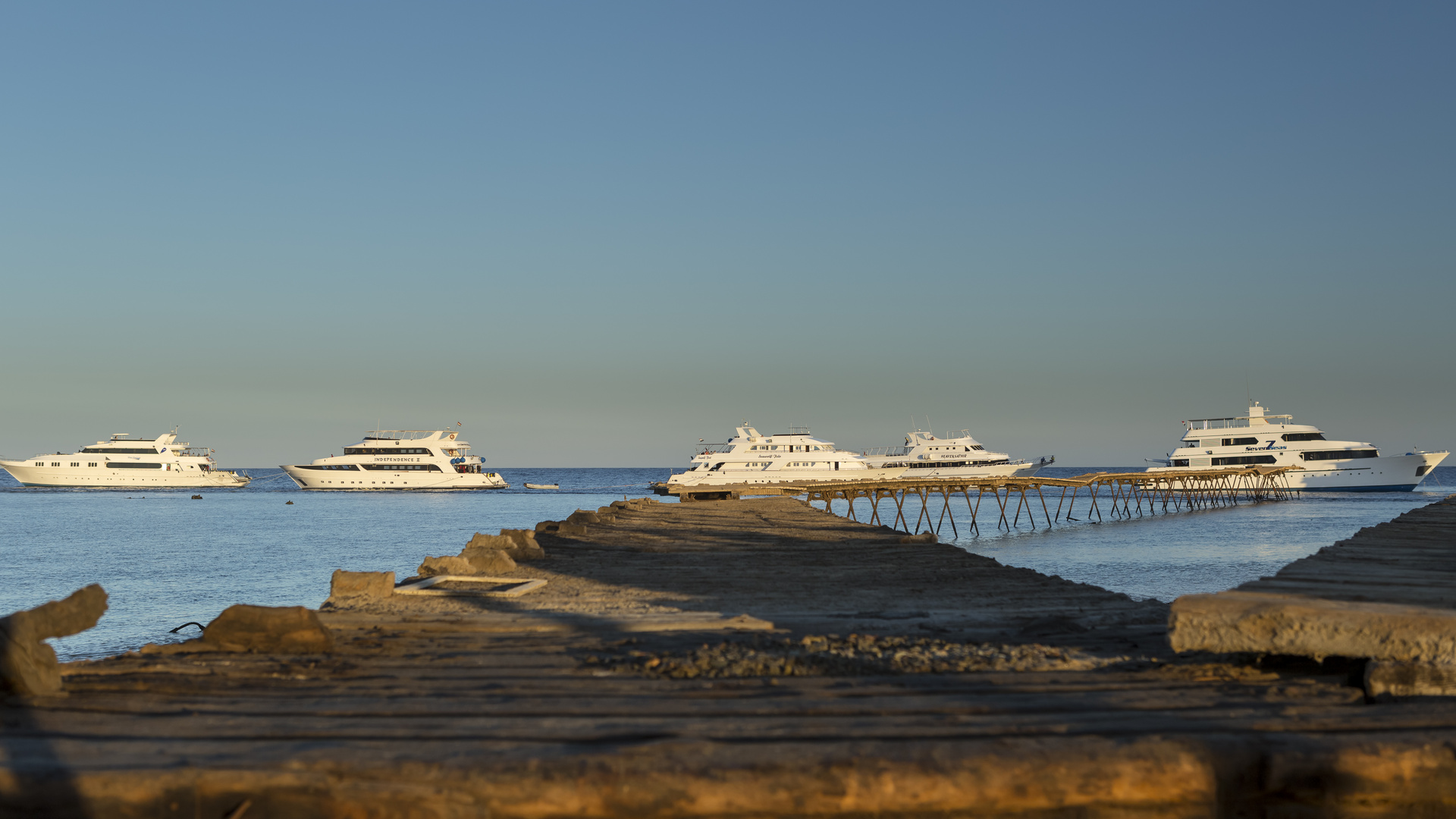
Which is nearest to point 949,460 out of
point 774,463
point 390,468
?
point 774,463

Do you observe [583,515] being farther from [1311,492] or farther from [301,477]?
[301,477]

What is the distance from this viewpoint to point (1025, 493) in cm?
6288

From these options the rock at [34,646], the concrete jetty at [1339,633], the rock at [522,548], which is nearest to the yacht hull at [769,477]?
the rock at [522,548]

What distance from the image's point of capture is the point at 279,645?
5035 millimetres

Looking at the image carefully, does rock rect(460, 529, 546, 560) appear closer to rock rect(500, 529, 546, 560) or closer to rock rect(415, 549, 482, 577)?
rock rect(500, 529, 546, 560)

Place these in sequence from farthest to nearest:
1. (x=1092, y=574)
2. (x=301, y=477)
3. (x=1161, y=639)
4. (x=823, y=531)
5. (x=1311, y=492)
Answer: (x=301, y=477) → (x=1311, y=492) → (x=1092, y=574) → (x=823, y=531) → (x=1161, y=639)

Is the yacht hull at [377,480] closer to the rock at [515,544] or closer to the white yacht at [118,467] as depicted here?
the white yacht at [118,467]

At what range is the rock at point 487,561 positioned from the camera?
10.3 m

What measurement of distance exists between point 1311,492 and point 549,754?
3325 inches

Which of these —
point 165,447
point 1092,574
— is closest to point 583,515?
point 1092,574

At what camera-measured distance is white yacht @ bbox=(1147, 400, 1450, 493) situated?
237ft

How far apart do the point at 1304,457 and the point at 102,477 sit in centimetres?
11395

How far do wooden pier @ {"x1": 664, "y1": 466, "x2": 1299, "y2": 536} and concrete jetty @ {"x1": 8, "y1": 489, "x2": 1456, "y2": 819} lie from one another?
3236 cm

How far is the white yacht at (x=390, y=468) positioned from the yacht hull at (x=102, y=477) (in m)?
11.4
